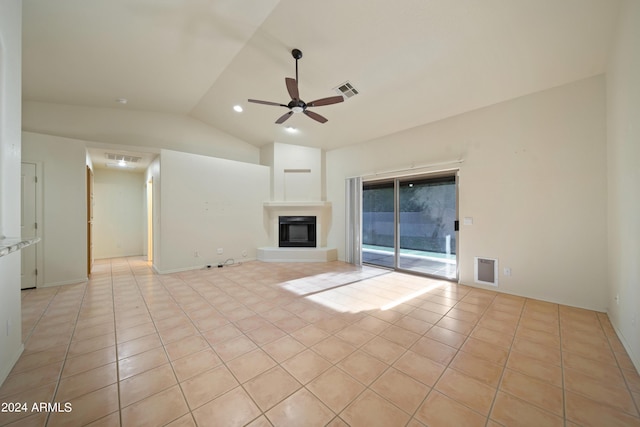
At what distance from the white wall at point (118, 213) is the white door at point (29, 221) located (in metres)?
3.08

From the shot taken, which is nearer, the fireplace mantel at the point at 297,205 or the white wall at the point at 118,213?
the fireplace mantel at the point at 297,205

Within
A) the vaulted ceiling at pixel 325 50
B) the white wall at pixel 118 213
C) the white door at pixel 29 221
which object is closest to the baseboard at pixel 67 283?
the white door at pixel 29 221

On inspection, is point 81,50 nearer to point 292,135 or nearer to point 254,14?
point 254,14

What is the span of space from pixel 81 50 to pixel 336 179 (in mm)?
4886

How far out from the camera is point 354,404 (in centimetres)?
154

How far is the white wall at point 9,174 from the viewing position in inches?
68.8

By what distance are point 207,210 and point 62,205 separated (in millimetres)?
2314

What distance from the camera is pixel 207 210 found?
17.7 feet

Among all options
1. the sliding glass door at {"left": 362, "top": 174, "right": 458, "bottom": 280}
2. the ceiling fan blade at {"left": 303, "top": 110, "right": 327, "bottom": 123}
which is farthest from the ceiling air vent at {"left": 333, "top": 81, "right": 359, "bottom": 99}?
the sliding glass door at {"left": 362, "top": 174, "right": 458, "bottom": 280}

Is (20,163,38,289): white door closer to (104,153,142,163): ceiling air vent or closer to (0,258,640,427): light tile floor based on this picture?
(0,258,640,427): light tile floor

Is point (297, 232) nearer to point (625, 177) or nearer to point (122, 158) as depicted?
point (122, 158)

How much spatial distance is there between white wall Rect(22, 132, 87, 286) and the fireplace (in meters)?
3.87

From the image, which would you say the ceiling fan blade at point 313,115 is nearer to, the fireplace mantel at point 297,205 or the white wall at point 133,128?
the fireplace mantel at point 297,205

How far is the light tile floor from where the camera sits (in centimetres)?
148
